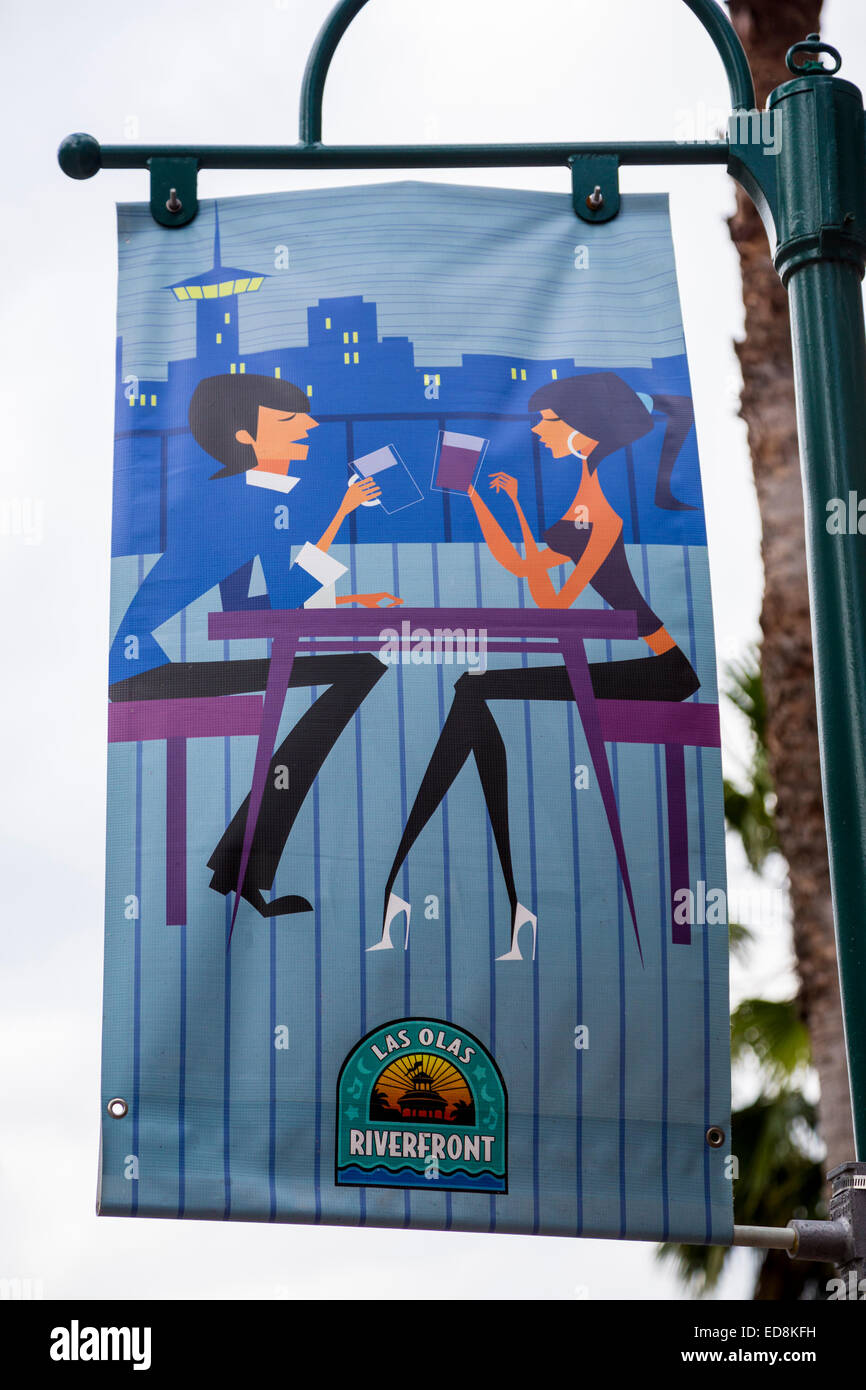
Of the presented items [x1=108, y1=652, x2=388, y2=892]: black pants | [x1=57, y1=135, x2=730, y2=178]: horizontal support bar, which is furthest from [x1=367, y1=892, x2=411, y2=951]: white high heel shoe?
[x1=57, y1=135, x2=730, y2=178]: horizontal support bar

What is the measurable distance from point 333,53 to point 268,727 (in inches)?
66.2

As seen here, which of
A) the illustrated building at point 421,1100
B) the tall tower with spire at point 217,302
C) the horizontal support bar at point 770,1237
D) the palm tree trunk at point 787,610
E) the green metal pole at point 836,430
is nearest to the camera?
the horizontal support bar at point 770,1237

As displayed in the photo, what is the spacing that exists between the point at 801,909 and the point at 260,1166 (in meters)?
4.90

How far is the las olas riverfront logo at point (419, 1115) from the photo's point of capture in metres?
3.03

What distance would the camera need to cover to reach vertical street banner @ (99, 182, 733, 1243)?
3.07 meters

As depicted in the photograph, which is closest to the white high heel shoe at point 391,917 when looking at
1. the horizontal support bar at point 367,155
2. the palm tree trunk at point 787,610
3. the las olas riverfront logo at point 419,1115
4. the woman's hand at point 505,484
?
the las olas riverfront logo at point 419,1115

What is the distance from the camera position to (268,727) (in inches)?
130

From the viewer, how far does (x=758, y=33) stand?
802 cm

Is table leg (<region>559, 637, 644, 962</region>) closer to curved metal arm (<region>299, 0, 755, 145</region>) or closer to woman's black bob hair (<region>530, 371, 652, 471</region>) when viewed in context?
woman's black bob hair (<region>530, 371, 652, 471</region>)

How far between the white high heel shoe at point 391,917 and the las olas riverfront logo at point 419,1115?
0.52 ft

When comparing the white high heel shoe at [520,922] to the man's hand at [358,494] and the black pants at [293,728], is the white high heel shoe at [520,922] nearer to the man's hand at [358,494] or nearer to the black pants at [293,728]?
the black pants at [293,728]

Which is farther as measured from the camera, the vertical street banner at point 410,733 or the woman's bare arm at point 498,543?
the woman's bare arm at point 498,543

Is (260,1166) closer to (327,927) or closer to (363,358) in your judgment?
(327,927)
